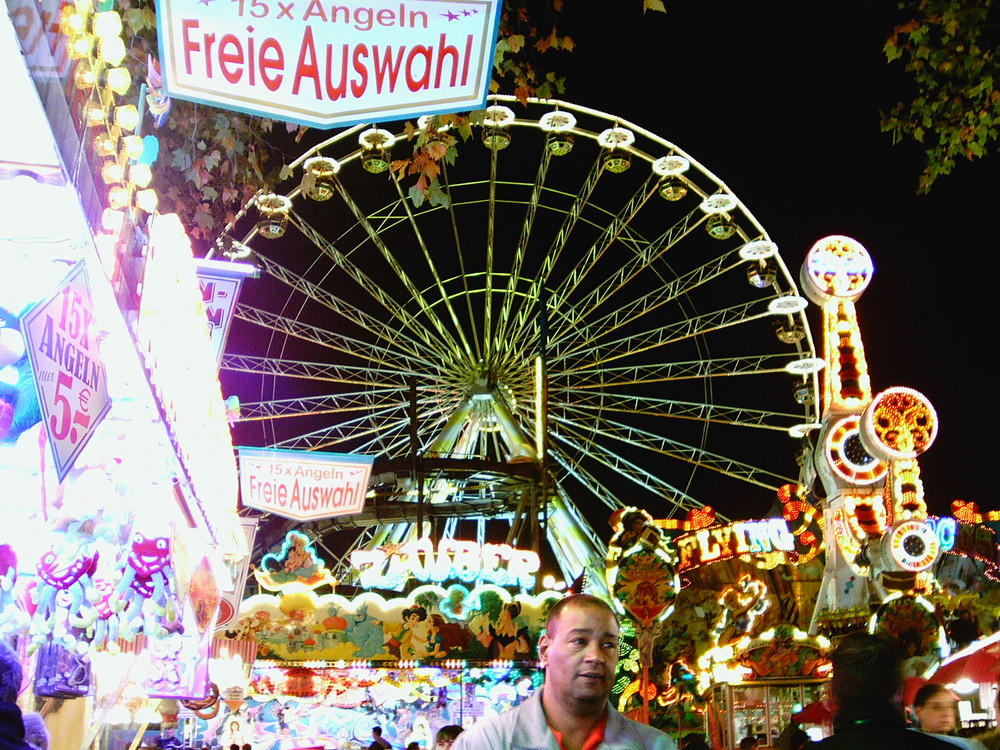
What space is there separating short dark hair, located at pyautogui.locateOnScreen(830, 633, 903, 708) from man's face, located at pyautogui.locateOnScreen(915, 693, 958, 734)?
6.76ft

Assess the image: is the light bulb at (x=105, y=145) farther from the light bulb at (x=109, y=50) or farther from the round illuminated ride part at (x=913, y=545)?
the round illuminated ride part at (x=913, y=545)

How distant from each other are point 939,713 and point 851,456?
16398mm

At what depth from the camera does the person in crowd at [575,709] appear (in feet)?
8.78

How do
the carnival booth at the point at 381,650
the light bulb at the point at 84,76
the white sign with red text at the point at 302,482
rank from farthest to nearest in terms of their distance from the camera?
the carnival booth at the point at 381,650 < the white sign with red text at the point at 302,482 < the light bulb at the point at 84,76

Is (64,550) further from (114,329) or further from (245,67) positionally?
(245,67)

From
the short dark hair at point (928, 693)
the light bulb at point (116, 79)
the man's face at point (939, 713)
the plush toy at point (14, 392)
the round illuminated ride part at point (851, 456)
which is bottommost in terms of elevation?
the man's face at point (939, 713)

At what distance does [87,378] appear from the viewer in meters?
4.61

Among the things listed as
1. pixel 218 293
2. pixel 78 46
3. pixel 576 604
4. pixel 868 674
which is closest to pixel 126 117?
pixel 78 46

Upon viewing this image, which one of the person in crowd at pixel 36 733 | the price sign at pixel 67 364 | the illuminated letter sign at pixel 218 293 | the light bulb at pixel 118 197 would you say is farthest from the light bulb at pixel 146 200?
the illuminated letter sign at pixel 218 293

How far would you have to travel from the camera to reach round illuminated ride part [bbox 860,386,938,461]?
19656 mm

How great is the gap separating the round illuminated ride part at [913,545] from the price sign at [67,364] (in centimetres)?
1720

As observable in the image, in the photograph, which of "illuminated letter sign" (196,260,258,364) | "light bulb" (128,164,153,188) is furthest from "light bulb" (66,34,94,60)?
"illuminated letter sign" (196,260,258,364)

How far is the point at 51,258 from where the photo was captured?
4.68 metres

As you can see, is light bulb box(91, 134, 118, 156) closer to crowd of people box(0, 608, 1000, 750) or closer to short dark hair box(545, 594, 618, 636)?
crowd of people box(0, 608, 1000, 750)
